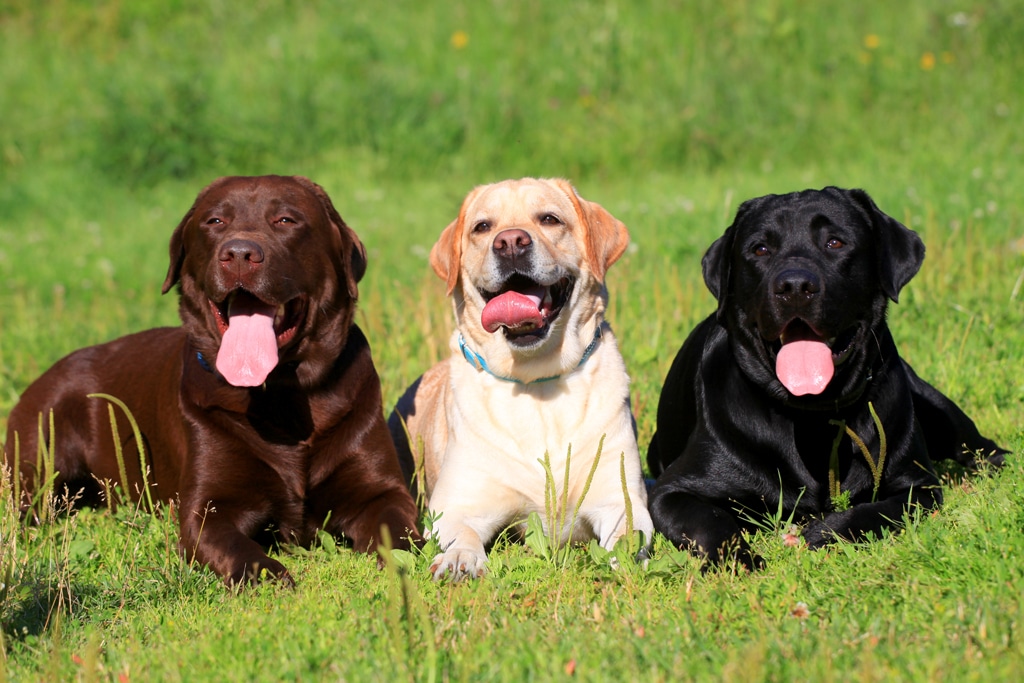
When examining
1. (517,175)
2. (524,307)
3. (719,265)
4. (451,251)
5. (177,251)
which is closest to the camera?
(524,307)

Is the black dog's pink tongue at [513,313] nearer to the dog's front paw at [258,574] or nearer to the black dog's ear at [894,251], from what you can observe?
the dog's front paw at [258,574]

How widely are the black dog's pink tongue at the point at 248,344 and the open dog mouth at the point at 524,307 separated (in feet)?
2.85

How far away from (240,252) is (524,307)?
1132 mm

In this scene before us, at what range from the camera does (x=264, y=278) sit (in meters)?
4.33

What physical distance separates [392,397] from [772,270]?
3006mm

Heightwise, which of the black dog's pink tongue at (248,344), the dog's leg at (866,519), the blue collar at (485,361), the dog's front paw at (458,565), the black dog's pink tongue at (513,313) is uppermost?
the black dog's pink tongue at (513,313)

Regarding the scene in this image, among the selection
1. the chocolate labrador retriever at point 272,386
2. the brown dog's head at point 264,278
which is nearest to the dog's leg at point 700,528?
the chocolate labrador retriever at point 272,386

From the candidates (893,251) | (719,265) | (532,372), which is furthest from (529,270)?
(893,251)

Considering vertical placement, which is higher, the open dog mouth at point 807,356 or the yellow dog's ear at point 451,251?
the yellow dog's ear at point 451,251

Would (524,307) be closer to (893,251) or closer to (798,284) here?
(798,284)

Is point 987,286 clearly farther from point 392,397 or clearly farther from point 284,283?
point 284,283

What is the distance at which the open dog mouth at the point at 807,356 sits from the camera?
4.17 meters

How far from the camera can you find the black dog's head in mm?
4121

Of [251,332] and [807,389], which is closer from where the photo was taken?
[807,389]
